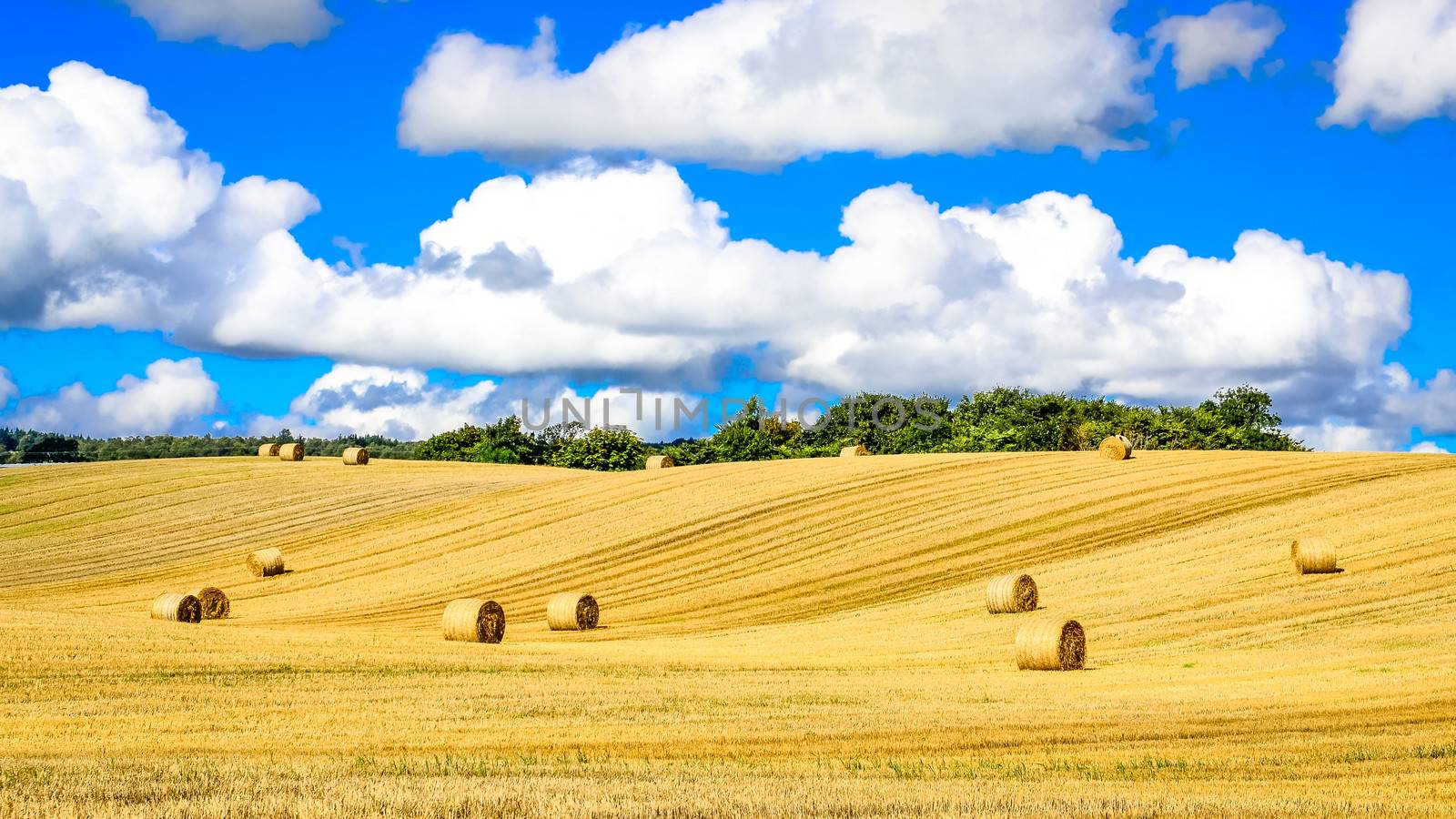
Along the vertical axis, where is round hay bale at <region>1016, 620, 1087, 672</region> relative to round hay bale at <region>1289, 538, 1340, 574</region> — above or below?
below

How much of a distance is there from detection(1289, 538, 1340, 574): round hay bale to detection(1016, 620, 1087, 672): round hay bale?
32.1 feet

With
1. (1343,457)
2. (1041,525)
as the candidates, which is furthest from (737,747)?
(1343,457)

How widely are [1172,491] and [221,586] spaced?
94.9ft

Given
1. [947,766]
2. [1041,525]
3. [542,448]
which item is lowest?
[947,766]

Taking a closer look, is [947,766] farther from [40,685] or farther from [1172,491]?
[1172,491]

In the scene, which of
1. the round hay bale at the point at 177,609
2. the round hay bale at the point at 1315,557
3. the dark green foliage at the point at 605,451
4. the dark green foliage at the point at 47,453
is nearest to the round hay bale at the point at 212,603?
the round hay bale at the point at 177,609

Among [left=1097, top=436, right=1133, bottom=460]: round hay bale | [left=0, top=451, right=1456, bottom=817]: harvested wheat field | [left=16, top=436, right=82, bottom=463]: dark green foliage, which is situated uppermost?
[left=16, top=436, right=82, bottom=463]: dark green foliage

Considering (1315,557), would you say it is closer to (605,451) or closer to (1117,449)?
(1117,449)

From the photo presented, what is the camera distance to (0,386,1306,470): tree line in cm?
9375

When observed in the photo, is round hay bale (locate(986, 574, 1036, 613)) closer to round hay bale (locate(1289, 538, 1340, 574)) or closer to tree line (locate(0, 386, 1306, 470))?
round hay bale (locate(1289, 538, 1340, 574))

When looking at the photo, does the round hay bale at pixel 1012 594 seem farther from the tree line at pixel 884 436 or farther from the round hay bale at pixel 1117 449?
the tree line at pixel 884 436

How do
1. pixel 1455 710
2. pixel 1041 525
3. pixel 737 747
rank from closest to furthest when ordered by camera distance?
pixel 737 747 → pixel 1455 710 → pixel 1041 525

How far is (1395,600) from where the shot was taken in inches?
1124

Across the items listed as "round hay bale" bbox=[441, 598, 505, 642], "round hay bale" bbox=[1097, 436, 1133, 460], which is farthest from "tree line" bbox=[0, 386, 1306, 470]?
"round hay bale" bbox=[441, 598, 505, 642]
